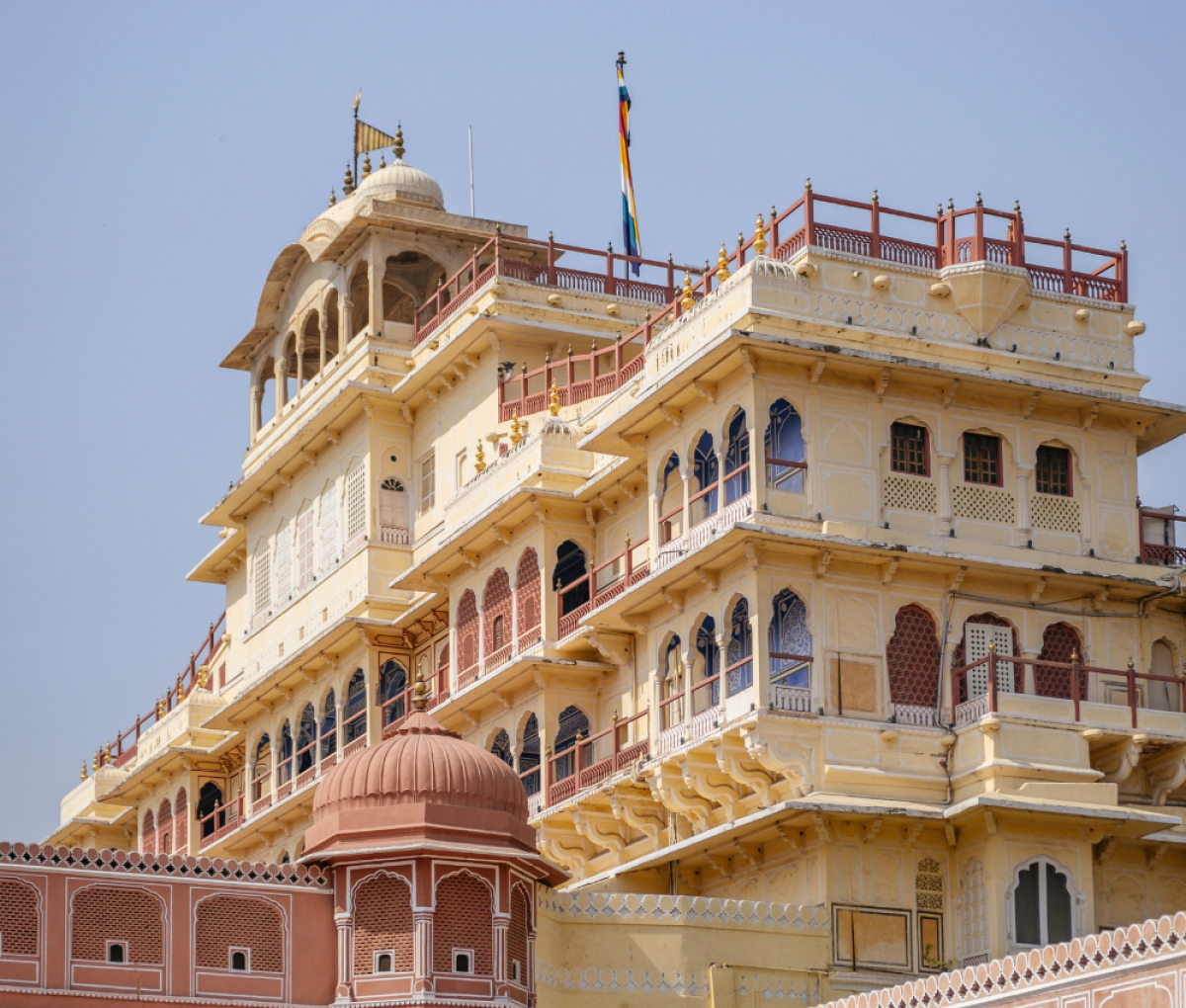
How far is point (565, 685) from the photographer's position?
125ft

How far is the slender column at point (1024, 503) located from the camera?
34688mm

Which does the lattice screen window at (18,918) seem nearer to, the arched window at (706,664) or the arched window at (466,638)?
the arched window at (706,664)

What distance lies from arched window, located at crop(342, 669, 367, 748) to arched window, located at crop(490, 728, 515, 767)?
170 inches

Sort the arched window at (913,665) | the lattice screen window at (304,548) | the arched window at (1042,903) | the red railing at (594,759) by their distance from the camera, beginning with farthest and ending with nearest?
the lattice screen window at (304,548)
the red railing at (594,759)
the arched window at (913,665)
the arched window at (1042,903)

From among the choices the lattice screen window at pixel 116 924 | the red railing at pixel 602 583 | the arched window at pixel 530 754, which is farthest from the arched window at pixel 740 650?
the lattice screen window at pixel 116 924

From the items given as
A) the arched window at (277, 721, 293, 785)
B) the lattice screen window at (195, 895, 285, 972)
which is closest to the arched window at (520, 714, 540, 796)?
the arched window at (277, 721, 293, 785)

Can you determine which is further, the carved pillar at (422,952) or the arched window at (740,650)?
the arched window at (740,650)

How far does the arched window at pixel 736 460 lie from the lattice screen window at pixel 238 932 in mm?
9183

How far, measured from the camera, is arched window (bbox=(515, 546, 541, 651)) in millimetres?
38188

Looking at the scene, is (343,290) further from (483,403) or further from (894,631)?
(894,631)

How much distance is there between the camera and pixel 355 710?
43781 millimetres

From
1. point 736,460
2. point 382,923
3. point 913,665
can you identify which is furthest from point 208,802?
point 382,923

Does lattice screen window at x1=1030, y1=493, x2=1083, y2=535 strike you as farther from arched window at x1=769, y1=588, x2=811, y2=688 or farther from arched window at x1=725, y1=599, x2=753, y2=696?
arched window at x1=725, y1=599, x2=753, y2=696

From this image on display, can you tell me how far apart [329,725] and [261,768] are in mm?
3735
